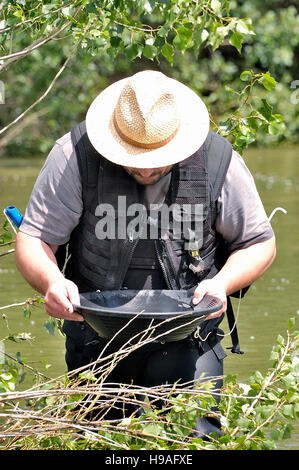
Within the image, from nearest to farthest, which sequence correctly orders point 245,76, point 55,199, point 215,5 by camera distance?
1. point 55,199
2. point 215,5
3. point 245,76

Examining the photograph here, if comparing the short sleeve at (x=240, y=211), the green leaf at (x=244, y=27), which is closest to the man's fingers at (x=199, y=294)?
the short sleeve at (x=240, y=211)

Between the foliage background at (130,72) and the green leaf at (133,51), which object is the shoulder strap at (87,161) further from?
the foliage background at (130,72)

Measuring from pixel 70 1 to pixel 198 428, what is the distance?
2.02 metres

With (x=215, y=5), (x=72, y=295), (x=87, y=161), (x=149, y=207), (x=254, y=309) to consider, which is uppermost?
(x=215, y=5)

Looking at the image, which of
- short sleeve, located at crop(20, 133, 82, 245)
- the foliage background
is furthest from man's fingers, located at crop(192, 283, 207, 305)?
the foliage background

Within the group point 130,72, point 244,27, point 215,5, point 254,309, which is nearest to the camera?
→ point 215,5

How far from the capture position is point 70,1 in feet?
15.4

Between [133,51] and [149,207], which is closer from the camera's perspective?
[149,207]

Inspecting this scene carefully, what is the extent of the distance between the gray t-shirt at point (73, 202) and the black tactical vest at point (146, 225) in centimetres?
3

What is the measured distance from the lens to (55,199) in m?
4.04

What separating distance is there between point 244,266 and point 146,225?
42 cm

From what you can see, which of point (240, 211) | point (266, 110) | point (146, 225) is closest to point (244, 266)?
point (240, 211)

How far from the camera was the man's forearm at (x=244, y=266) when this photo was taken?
13.2 feet

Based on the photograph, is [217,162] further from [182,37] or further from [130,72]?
[130,72]
